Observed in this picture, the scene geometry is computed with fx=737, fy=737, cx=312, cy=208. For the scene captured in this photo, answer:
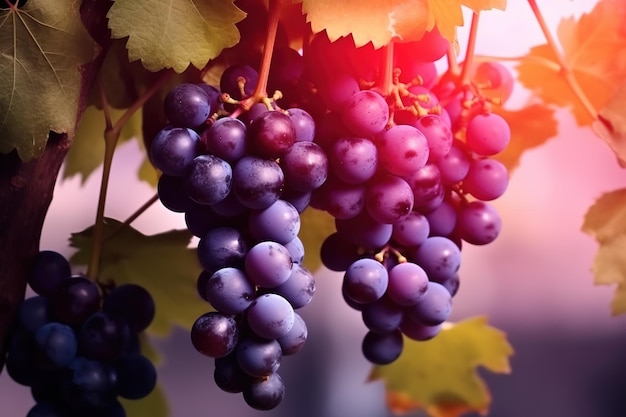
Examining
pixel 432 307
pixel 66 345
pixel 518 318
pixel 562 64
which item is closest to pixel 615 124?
pixel 562 64

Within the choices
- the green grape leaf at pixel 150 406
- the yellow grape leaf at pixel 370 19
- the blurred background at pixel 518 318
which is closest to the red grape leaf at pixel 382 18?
the yellow grape leaf at pixel 370 19

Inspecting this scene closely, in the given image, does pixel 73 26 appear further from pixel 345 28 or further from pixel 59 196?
pixel 59 196

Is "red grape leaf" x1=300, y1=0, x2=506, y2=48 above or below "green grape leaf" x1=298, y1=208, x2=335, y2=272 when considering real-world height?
above

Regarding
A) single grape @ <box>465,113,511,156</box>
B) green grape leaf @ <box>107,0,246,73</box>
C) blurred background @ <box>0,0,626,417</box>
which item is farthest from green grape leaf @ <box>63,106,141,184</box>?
blurred background @ <box>0,0,626,417</box>

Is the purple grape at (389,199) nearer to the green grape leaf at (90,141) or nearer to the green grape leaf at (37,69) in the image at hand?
the green grape leaf at (37,69)

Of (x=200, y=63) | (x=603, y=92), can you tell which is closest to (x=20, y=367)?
(x=200, y=63)

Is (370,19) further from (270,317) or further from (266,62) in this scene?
(270,317)

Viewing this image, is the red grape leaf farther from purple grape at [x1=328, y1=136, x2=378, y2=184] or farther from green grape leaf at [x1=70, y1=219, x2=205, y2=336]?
green grape leaf at [x1=70, y1=219, x2=205, y2=336]
